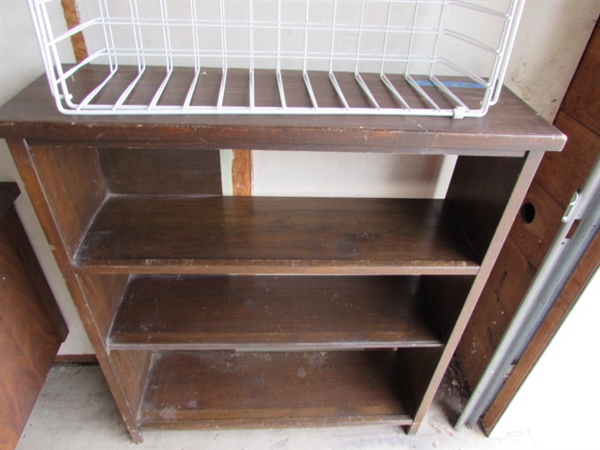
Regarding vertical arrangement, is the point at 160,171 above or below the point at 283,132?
below

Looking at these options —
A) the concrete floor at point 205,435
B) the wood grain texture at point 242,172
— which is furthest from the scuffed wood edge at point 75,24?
the concrete floor at point 205,435

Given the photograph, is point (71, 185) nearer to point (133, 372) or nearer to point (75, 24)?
point (75, 24)

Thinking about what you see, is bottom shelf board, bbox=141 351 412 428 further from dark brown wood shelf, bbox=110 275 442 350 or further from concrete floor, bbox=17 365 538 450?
dark brown wood shelf, bbox=110 275 442 350

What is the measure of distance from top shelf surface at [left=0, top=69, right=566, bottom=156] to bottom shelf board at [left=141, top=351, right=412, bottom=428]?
3.01 feet

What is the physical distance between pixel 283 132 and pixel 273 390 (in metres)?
0.97

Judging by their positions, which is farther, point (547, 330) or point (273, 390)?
point (273, 390)

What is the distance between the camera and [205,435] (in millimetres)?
1389

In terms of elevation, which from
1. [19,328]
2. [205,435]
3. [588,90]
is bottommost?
[205,435]

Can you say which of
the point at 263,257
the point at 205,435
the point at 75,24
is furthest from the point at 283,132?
the point at 205,435

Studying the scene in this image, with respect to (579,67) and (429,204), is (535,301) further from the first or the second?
(579,67)

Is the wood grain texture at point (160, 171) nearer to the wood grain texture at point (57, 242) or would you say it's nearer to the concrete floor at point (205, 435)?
the wood grain texture at point (57, 242)

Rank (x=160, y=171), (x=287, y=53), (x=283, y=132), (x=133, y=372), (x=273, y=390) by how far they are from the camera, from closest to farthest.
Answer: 1. (x=283, y=132)
2. (x=287, y=53)
3. (x=160, y=171)
4. (x=133, y=372)
5. (x=273, y=390)

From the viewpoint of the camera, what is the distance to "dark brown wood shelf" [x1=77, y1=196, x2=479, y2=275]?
3.08ft

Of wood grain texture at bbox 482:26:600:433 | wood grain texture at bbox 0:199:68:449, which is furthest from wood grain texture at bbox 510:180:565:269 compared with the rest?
wood grain texture at bbox 0:199:68:449
